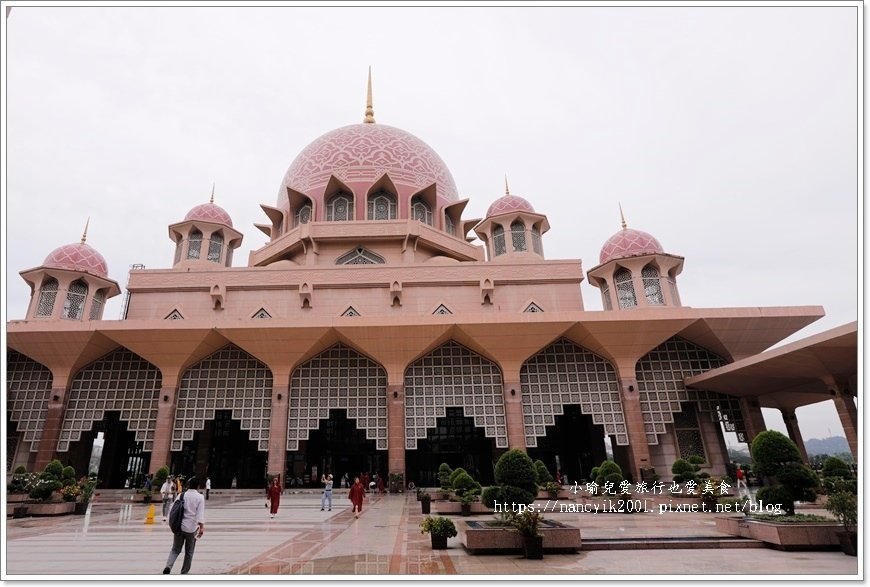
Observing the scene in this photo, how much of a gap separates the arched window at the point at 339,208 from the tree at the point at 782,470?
72.7ft

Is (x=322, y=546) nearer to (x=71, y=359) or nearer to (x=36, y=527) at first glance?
(x=36, y=527)

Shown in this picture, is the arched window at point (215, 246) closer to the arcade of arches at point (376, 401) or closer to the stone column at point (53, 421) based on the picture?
the arcade of arches at point (376, 401)

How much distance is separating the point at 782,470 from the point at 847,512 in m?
1.84

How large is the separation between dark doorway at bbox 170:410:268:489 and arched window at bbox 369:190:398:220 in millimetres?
12424

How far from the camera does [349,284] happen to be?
22.5 metres

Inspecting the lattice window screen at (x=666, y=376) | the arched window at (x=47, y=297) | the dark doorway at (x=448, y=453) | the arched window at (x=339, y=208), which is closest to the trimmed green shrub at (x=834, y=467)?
the lattice window screen at (x=666, y=376)

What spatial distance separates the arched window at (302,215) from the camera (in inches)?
1099

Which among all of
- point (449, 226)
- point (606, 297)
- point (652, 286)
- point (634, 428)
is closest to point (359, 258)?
point (449, 226)

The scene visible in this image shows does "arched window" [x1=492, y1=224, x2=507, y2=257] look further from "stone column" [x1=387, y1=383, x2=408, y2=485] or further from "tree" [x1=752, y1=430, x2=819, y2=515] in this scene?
"tree" [x1=752, y1=430, x2=819, y2=515]

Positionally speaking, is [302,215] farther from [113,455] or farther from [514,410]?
[514,410]

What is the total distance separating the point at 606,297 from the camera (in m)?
22.1

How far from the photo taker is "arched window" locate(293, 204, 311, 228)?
91.6ft

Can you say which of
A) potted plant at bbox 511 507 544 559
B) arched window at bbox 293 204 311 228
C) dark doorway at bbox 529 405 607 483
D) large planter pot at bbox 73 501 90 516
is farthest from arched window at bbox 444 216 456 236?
potted plant at bbox 511 507 544 559

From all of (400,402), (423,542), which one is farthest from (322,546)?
(400,402)
